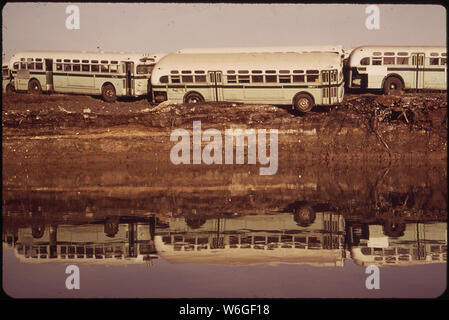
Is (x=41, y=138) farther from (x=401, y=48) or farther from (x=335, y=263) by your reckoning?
(x=335, y=263)

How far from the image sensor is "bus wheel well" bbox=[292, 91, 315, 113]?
1867 cm

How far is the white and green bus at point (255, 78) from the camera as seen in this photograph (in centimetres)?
1855

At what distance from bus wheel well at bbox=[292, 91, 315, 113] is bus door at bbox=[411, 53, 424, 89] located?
326cm

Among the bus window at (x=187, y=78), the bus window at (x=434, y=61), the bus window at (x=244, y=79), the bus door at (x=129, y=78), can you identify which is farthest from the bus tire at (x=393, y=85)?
the bus door at (x=129, y=78)

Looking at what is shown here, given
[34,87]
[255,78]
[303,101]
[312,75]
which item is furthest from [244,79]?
[34,87]

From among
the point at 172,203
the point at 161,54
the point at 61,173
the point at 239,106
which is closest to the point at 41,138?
the point at 61,173

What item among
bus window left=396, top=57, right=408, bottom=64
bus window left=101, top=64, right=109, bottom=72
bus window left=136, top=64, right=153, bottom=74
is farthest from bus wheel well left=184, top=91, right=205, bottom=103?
bus window left=396, top=57, right=408, bottom=64

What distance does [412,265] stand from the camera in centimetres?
831

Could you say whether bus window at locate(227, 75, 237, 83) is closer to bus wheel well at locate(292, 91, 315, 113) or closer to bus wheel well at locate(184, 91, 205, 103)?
bus wheel well at locate(184, 91, 205, 103)

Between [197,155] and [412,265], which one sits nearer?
[412,265]

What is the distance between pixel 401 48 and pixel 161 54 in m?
7.36

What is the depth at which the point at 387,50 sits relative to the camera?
18859 millimetres

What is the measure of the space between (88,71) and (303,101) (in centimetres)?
687

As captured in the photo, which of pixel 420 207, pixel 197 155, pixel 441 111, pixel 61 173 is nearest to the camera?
pixel 420 207
